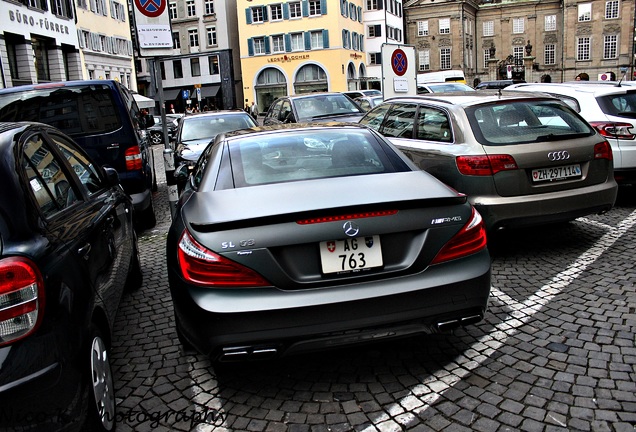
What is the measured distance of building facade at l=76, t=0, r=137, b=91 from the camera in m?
42.0

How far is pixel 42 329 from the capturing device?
2338 millimetres

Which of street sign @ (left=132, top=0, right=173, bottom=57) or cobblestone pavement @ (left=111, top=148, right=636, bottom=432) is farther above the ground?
street sign @ (left=132, top=0, right=173, bottom=57)

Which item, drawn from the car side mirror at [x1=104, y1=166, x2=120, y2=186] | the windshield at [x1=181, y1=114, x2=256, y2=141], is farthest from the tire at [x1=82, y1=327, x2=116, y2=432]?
the windshield at [x1=181, y1=114, x2=256, y2=141]

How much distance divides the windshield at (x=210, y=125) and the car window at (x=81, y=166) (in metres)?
6.84

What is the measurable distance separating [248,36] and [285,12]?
16.5ft

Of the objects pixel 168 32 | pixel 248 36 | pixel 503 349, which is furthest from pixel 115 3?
pixel 503 349

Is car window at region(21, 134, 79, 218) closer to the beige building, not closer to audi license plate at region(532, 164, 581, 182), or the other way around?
audi license plate at region(532, 164, 581, 182)

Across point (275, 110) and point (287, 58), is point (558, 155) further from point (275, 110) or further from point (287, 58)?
point (287, 58)

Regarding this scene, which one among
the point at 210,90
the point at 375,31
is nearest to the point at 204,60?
the point at 210,90

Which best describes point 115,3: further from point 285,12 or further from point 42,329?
point 42,329

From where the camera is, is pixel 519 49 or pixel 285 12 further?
pixel 519 49

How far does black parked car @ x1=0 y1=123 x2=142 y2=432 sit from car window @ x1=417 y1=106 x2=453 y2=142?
3.78m

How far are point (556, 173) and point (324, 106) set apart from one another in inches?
356

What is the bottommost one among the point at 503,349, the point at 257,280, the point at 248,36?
the point at 503,349
